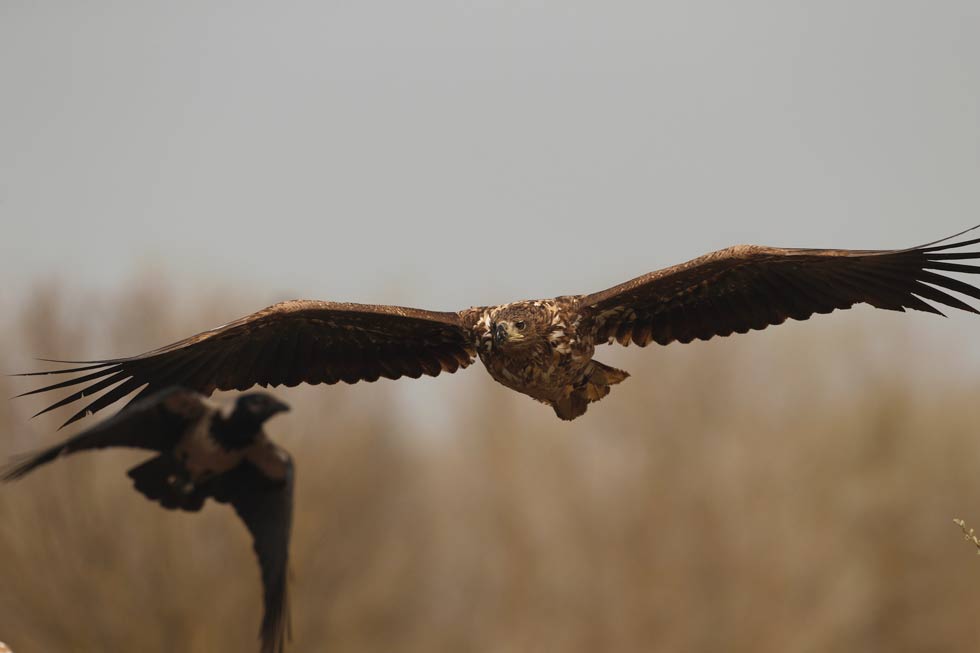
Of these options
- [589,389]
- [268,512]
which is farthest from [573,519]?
[268,512]

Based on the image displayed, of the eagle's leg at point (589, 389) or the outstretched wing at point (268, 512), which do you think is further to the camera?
the eagle's leg at point (589, 389)

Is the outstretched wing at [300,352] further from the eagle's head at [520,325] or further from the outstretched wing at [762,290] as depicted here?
the outstretched wing at [762,290]

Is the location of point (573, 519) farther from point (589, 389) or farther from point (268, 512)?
point (268, 512)

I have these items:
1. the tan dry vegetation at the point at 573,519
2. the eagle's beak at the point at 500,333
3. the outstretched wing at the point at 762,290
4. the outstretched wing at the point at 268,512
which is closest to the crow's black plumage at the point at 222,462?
the outstretched wing at the point at 268,512

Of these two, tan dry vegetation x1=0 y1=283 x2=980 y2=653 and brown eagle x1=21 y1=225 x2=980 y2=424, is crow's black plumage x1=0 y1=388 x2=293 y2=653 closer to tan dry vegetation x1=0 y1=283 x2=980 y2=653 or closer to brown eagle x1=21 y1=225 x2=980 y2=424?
brown eagle x1=21 y1=225 x2=980 y2=424

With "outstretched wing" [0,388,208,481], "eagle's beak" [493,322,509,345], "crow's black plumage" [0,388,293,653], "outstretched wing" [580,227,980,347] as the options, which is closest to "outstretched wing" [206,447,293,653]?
"crow's black plumage" [0,388,293,653]

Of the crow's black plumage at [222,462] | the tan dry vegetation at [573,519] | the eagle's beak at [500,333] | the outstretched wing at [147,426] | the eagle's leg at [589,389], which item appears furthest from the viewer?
the tan dry vegetation at [573,519]

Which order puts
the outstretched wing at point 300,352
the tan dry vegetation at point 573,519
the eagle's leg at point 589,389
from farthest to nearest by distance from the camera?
the tan dry vegetation at point 573,519 → the eagle's leg at point 589,389 → the outstretched wing at point 300,352
